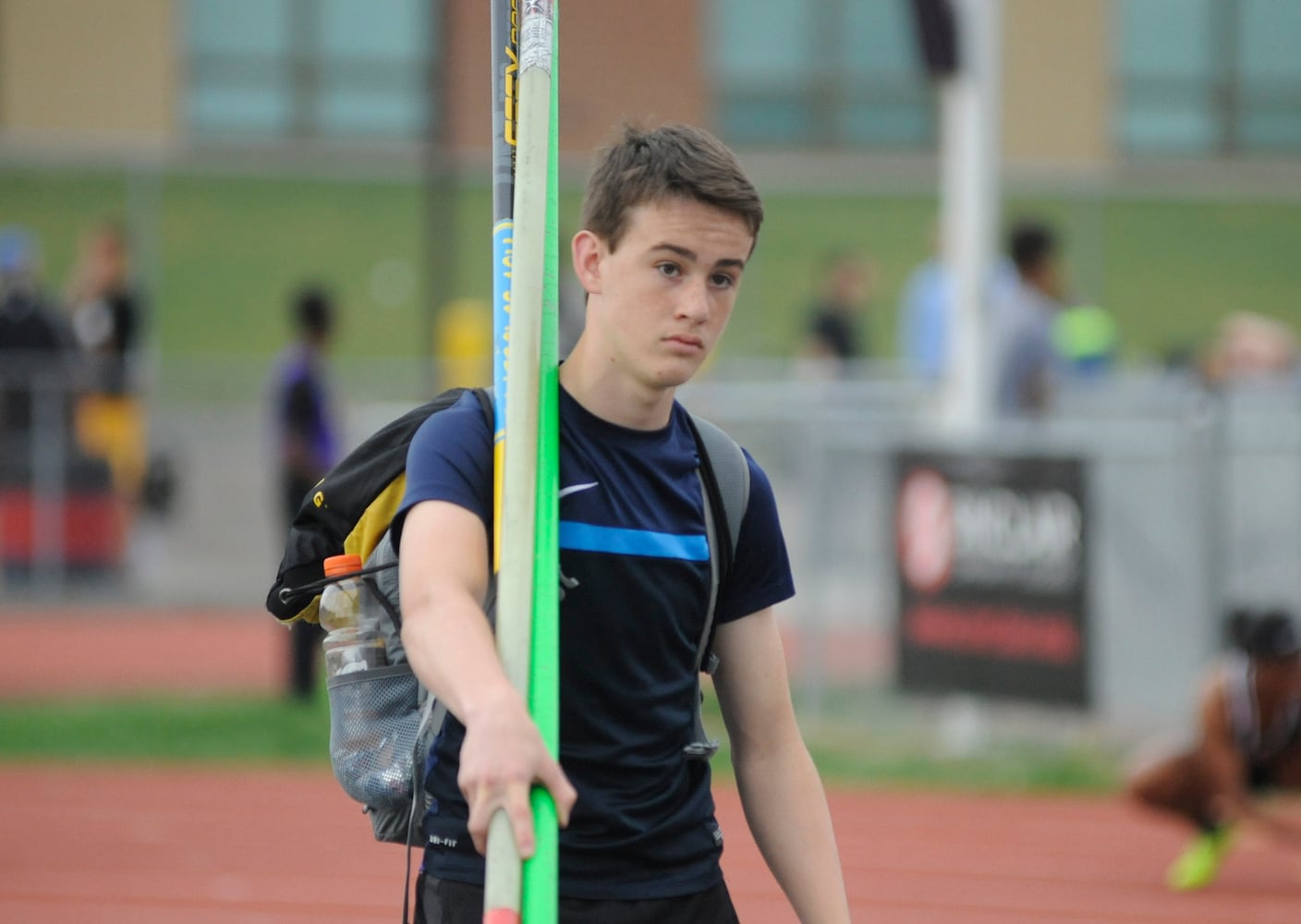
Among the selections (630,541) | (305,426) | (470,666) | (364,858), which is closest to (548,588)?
(470,666)

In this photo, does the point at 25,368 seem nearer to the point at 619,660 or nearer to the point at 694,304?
the point at 619,660

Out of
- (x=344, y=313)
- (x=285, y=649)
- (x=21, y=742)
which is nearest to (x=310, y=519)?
(x=21, y=742)

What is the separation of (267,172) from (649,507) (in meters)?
28.1

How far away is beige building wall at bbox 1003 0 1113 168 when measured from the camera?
99.6 feet

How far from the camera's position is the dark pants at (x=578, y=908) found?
2654mm

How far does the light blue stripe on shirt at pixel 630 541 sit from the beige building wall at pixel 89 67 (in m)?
27.0

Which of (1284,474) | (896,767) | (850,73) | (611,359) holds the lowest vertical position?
(896,767)

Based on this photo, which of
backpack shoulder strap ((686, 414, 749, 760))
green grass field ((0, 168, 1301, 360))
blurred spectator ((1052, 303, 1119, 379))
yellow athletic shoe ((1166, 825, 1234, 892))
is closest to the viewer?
backpack shoulder strap ((686, 414, 749, 760))

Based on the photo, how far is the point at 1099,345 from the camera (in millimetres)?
13383

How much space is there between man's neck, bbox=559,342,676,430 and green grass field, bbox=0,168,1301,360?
83.6 ft

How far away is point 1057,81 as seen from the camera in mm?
30734

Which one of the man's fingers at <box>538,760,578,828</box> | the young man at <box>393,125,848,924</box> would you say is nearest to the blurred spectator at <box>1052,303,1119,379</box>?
the young man at <box>393,125,848,924</box>

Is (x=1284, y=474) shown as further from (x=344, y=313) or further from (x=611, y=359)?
(x=344, y=313)

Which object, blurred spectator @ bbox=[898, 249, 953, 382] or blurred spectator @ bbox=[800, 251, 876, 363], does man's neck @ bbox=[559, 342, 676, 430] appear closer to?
blurred spectator @ bbox=[898, 249, 953, 382]
